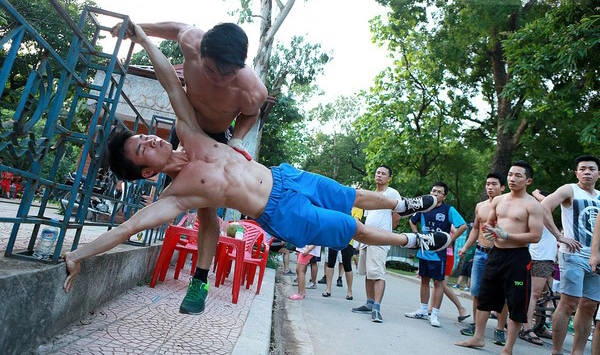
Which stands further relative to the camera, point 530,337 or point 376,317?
point 530,337

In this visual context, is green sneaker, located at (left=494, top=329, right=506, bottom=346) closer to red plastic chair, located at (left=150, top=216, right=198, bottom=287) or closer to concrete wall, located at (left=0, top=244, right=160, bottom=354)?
red plastic chair, located at (left=150, top=216, right=198, bottom=287)

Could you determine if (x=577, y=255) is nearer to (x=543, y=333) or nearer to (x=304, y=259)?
(x=543, y=333)

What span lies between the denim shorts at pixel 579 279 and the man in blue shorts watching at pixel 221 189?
83.8 inches

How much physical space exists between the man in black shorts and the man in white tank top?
0.72 feet

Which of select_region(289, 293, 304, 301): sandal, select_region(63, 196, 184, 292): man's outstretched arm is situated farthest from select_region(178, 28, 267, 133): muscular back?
select_region(289, 293, 304, 301): sandal

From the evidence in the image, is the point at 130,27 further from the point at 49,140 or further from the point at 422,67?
the point at 422,67

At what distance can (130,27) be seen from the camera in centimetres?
296

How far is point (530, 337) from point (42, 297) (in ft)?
19.5

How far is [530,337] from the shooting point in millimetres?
5832

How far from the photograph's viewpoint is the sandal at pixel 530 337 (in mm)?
5693

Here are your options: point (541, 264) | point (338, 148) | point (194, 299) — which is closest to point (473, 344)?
point (541, 264)

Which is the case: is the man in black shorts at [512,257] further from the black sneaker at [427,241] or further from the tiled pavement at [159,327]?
the tiled pavement at [159,327]

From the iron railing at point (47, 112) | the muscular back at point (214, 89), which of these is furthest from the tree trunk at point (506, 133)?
the iron railing at point (47, 112)

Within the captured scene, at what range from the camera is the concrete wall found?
1.97m
